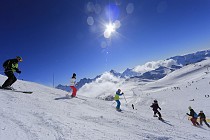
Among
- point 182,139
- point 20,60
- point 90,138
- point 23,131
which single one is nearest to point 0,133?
point 23,131

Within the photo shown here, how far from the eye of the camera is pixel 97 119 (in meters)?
12.5

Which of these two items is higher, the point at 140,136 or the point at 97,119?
the point at 97,119

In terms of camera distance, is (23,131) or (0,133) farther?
(23,131)

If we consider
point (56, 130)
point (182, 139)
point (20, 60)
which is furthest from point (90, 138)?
point (20, 60)

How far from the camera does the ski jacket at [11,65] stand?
1547cm

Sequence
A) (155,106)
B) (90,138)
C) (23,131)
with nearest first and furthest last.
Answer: (23,131), (90,138), (155,106)

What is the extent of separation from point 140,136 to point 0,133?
6465 millimetres

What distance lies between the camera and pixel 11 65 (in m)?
15.6

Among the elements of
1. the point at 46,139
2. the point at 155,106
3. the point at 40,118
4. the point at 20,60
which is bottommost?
the point at 46,139

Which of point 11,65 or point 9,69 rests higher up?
point 11,65

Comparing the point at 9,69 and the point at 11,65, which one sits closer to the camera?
the point at 9,69

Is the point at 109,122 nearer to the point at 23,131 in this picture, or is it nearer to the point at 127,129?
the point at 127,129

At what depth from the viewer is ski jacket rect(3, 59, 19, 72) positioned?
15469 mm

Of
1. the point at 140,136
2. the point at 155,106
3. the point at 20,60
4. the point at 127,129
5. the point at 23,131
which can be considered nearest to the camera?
the point at 23,131
